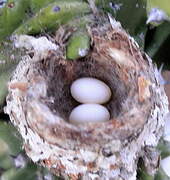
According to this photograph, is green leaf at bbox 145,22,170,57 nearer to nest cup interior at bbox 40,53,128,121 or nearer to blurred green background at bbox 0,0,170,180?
blurred green background at bbox 0,0,170,180

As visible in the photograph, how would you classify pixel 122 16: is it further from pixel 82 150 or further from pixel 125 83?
pixel 82 150

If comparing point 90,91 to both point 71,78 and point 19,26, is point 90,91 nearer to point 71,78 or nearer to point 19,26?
point 71,78

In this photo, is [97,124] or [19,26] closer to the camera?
[97,124]

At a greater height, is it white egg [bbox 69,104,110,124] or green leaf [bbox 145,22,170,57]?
green leaf [bbox 145,22,170,57]

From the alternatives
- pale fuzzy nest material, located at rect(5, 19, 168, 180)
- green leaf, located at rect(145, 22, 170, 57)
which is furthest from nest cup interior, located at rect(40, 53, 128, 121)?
green leaf, located at rect(145, 22, 170, 57)

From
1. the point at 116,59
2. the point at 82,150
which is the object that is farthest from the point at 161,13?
the point at 82,150

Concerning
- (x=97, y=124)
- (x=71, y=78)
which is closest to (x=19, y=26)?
(x=71, y=78)

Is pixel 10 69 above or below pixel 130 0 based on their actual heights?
→ below
